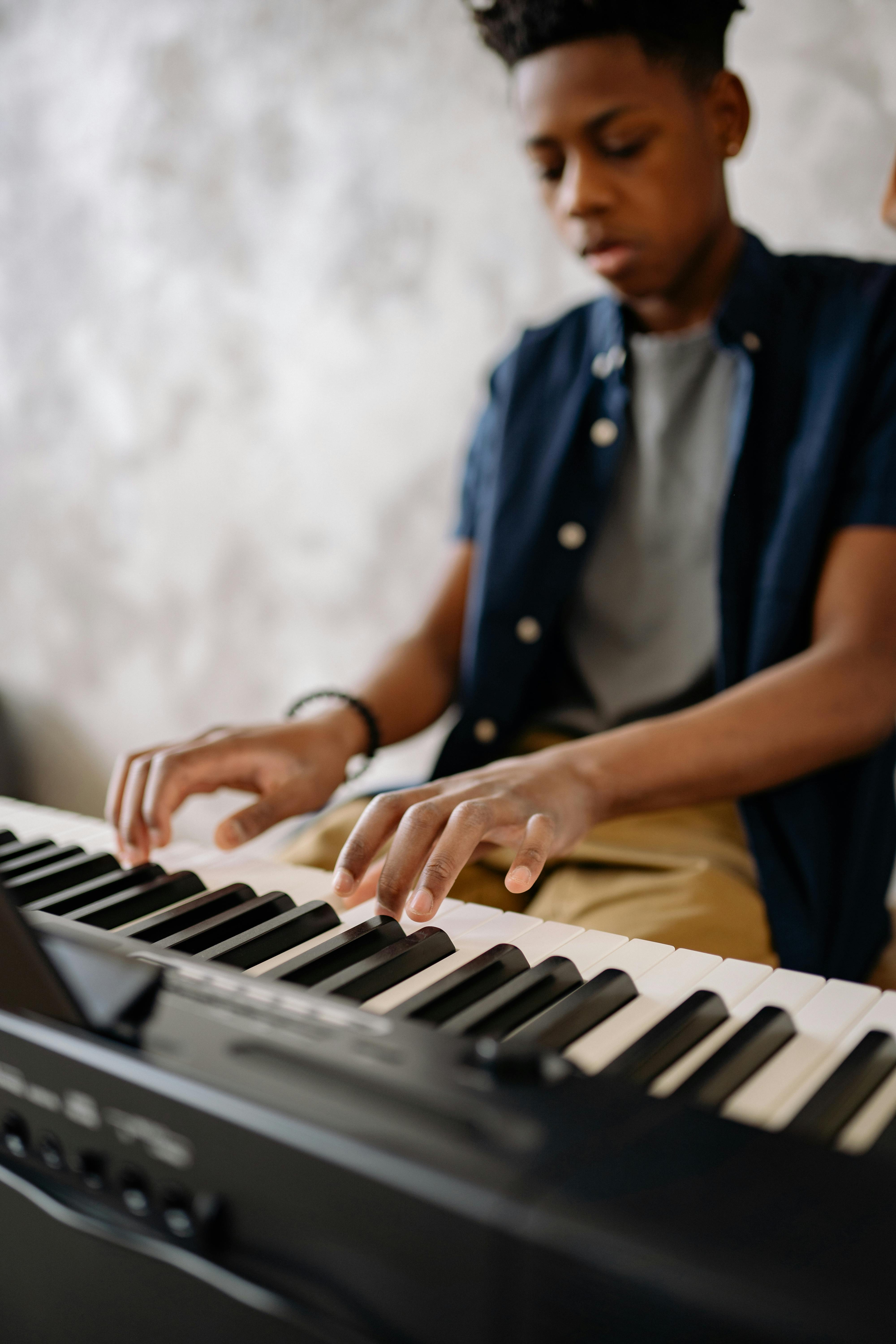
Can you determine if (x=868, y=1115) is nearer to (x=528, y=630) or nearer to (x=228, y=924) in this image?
(x=228, y=924)

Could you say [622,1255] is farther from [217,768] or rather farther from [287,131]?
[287,131]

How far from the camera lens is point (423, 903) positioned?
2.15ft

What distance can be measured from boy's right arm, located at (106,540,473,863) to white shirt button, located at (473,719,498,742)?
103 mm

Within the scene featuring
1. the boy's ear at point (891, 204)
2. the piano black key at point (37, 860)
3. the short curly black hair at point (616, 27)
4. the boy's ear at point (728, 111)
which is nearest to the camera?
the piano black key at point (37, 860)

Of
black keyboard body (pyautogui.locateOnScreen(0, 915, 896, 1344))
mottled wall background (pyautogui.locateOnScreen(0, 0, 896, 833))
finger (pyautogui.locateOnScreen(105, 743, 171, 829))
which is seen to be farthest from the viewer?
mottled wall background (pyautogui.locateOnScreen(0, 0, 896, 833))

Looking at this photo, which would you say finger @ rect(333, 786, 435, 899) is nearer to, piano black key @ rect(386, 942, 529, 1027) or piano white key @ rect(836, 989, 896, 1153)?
piano black key @ rect(386, 942, 529, 1027)

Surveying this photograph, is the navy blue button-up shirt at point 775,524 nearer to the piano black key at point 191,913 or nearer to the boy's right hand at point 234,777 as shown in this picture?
the boy's right hand at point 234,777

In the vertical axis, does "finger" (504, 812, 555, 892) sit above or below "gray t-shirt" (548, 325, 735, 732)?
below

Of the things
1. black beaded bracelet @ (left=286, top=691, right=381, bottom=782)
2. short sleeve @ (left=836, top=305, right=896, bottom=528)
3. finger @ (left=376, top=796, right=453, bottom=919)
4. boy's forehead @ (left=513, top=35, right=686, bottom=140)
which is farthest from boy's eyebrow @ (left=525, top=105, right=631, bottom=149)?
finger @ (left=376, top=796, right=453, bottom=919)

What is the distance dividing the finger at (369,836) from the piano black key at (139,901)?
0.12m

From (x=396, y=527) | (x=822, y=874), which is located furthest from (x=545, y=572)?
(x=396, y=527)

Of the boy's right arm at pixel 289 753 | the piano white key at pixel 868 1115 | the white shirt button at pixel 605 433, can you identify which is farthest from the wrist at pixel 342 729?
the piano white key at pixel 868 1115

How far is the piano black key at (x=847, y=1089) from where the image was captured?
0.45 metres

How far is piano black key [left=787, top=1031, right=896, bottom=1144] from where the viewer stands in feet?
1.47
